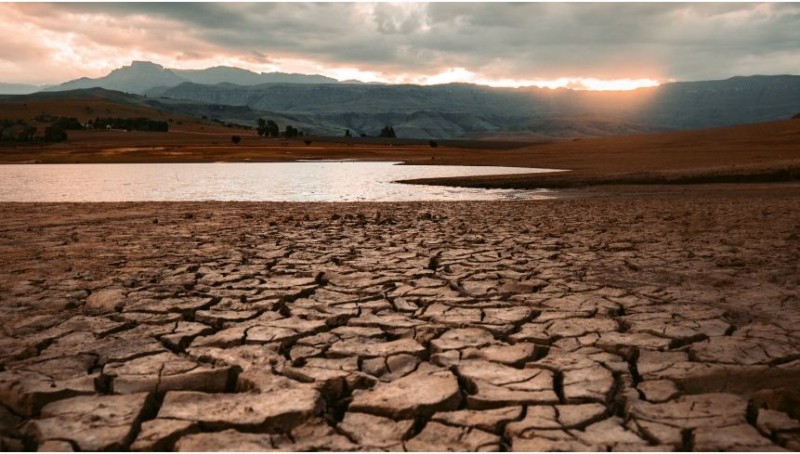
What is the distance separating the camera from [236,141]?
6888 centimetres

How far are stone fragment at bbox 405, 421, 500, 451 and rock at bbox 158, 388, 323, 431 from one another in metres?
0.51

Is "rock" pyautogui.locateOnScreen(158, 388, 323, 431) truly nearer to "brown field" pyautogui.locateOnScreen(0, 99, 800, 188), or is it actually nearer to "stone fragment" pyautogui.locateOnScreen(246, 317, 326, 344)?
"stone fragment" pyautogui.locateOnScreen(246, 317, 326, 344)

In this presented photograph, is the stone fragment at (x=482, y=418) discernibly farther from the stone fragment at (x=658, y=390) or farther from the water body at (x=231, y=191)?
the water body at (x=231, y=191)

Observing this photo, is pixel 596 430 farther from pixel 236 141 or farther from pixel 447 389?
pixel 236 141

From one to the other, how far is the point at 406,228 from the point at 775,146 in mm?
30056

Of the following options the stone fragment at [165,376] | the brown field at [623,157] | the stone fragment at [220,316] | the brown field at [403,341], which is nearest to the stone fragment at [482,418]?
the brown field at [403,341]

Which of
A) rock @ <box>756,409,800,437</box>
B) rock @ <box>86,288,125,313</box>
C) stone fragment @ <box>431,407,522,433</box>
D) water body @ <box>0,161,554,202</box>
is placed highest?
rock @ <box>756,409,800,437</box>

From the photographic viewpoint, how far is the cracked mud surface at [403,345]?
2492 millimetres

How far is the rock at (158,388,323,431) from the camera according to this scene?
Result: 2539 mm

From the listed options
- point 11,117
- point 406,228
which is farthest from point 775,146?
point 11,117

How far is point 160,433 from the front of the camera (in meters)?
2.45

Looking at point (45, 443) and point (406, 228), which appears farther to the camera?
point (406, 228)

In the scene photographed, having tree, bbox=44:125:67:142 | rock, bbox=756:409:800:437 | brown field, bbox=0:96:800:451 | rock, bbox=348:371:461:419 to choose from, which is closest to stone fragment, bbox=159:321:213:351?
brown field, bbox=0:96:800:451

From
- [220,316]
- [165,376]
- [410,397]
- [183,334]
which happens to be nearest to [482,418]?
[410,397]
